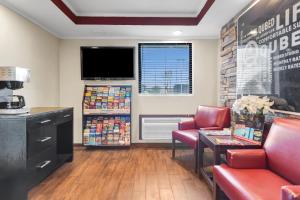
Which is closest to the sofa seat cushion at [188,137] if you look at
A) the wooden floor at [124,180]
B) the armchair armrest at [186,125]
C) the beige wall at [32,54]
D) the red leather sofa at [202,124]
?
the red leather sofa at [202,124]

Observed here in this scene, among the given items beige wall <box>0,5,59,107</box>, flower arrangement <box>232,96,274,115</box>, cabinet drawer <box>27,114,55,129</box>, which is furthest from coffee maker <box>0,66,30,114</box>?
flower arrangement <box>232,96,274,115</box>

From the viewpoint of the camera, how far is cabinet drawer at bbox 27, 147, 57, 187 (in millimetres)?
2605

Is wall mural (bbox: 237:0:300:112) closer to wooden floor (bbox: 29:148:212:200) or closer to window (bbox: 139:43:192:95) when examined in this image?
wooden floor (bbox: 29:148:212:200)

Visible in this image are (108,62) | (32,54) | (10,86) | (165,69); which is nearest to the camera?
(10,86)

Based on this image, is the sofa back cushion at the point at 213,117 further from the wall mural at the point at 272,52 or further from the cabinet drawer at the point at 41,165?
the cabinet drawer at the point at 41,165

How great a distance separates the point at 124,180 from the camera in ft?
10.1

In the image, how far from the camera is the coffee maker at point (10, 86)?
2.63m

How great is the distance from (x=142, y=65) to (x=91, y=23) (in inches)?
52.9

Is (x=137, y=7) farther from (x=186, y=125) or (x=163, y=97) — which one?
(x=186, y=125)

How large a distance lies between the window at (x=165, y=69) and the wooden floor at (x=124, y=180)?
136 cm

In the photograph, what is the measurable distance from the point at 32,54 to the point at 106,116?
5.66 feet

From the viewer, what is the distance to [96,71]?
4.80 m

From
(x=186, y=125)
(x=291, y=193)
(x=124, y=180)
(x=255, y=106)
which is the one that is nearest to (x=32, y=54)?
(x=124, y=180)

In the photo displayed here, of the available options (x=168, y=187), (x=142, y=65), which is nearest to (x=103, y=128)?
(x=142, y=65)
